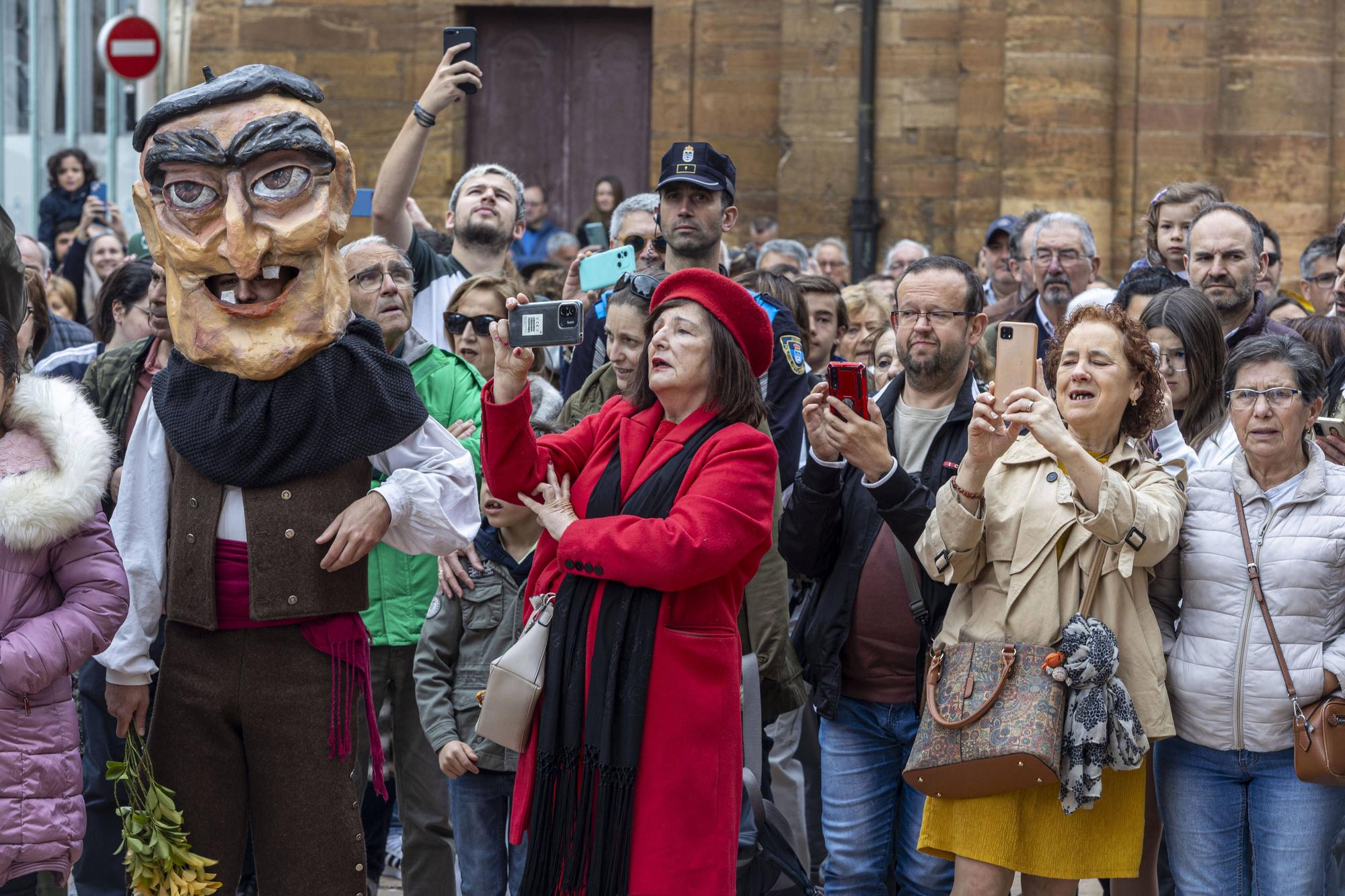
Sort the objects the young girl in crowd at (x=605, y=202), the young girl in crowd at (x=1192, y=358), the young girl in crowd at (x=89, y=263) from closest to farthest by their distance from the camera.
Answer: the young girl in crowd at (x=1192, y=358)
the young girl in crowd at (x=89, y=263)
the young girl in crowd at (x=605, y=202)

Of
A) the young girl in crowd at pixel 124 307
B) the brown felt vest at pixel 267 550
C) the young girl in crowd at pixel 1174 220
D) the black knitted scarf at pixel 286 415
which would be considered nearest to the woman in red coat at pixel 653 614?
the black knitted scarf at pixel 286 415

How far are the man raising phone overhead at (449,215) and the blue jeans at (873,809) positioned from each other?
2063 mm

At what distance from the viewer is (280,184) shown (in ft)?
13.4

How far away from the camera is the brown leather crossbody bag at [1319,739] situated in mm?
4262

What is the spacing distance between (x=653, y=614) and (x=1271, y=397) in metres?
1.88

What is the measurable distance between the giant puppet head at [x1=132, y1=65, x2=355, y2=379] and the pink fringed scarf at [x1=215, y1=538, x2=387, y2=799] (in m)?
0.45

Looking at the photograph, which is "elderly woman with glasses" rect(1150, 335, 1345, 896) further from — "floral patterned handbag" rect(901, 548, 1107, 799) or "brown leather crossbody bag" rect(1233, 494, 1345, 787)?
"floral patterned handbag" rect(901, 548, 1107, 799)

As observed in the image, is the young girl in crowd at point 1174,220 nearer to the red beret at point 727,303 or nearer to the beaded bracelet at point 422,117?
the beaded bracelet at point 422,117

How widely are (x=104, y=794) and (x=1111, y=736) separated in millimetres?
3224

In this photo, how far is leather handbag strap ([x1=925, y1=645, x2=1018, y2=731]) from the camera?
427 cm

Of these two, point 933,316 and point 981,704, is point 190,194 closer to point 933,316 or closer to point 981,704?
point 933,316

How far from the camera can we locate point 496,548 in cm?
498

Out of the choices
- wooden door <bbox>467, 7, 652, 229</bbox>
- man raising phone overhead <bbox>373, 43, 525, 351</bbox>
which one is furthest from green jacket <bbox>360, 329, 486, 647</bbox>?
wooden door <bbox>467, 7, 652, 229</bbox>

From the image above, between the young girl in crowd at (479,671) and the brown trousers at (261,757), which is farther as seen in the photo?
the young girl in crowd at (479,671)
